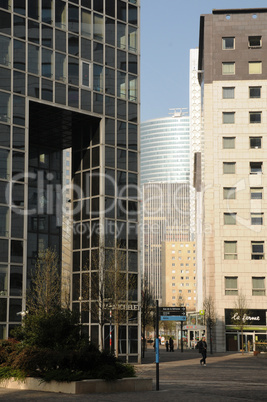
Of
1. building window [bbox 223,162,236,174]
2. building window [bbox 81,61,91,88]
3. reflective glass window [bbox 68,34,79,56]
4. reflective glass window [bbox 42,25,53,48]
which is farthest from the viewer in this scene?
building window [bbox 223,162,236,174]

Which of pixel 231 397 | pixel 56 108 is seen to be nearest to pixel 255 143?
pixel 56 108

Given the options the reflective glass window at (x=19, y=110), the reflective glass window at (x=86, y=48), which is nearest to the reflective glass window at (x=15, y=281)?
the reflective glass window at (x=19, y=110)

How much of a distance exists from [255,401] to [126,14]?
133 feet

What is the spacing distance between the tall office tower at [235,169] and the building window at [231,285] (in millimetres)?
75

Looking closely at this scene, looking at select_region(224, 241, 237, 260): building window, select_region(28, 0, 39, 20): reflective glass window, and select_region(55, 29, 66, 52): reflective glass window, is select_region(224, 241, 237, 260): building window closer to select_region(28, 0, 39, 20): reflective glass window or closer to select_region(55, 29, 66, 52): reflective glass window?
select_region(55, 29, 66, 52): reflective glass window

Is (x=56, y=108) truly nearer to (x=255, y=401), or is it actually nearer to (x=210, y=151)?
(x=255, y=401)

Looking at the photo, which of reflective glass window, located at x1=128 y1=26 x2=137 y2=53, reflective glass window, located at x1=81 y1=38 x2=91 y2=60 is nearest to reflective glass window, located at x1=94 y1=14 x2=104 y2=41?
reflective glass window, located at x1=81 y1=38 x2=91 y2=60

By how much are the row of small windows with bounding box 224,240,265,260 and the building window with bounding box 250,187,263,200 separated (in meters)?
5.85

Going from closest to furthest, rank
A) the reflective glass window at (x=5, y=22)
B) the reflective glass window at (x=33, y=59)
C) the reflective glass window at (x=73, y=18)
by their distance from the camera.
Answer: the reflective glass window at (x=5, y=22) < the reflective glass window at (x=33, y=59) < the reflective glass window at (x=73, y=18)

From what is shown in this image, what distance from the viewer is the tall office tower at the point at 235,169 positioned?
81875mm

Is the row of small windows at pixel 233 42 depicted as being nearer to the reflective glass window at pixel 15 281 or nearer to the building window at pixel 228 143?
the building window at pixel 228 143

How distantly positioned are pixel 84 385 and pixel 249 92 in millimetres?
69269

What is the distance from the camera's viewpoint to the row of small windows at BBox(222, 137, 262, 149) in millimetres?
85375

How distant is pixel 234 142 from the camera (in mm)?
85438
